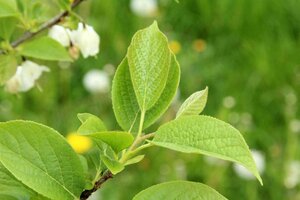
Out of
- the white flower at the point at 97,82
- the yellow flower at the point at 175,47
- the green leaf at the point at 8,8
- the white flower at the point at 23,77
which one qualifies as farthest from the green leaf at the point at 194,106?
the yellow flower at the point at 175,47

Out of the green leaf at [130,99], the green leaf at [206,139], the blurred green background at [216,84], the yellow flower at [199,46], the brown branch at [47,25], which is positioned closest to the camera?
the green leaf at [206,139]

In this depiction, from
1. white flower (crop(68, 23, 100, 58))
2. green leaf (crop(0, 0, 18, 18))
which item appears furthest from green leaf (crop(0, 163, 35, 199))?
white flower (crop(68, 23, 100, 58))

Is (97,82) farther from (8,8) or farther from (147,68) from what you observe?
(147,68)

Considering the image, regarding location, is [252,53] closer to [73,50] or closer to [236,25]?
[236,25]

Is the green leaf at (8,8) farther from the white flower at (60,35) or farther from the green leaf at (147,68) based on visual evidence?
the green leaf at (147,68)

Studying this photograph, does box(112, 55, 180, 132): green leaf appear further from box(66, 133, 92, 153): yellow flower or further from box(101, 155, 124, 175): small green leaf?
box(66, 133, 92, 153): yellow flower

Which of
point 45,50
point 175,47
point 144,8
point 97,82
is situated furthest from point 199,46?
point 45,50

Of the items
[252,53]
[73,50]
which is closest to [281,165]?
[252,53]
